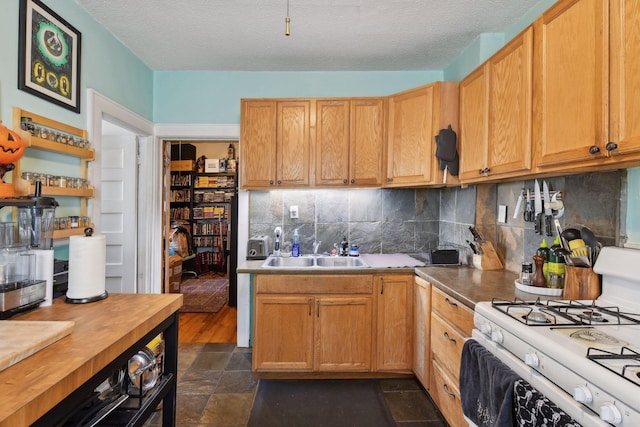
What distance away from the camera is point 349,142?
9.70 feet

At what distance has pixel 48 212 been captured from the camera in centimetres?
159

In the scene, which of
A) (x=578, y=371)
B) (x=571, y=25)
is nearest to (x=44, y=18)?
(x=571, y=25)

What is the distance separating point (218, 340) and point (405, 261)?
202 centimetres

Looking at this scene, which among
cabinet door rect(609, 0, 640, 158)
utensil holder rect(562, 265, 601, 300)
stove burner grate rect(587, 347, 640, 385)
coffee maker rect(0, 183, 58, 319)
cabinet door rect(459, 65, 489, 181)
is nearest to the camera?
stove burner grate rect(587, 347, 640, 385)

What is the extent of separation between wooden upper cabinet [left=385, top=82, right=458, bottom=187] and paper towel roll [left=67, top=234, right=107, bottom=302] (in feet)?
6.97

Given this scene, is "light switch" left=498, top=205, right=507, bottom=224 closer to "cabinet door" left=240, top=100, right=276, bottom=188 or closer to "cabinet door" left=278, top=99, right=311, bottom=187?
"cabinet door" left=278, top=99, right=311, bottom=187

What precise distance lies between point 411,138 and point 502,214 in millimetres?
878

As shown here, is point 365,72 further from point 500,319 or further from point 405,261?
point 500,319

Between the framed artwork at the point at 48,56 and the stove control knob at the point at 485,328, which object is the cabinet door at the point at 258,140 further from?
the stove control knob at the point at 485,328

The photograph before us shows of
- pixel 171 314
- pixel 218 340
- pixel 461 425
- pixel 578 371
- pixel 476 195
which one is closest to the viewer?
pixel 578 371

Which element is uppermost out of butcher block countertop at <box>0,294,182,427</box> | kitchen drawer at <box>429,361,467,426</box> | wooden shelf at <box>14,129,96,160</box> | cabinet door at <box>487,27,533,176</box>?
cabinet door at <box>487,27,533,176</box>

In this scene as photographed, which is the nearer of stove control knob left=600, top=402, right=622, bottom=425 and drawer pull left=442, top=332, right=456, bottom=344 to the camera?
stove control knob left=600, top=402, right=622, bottom=425

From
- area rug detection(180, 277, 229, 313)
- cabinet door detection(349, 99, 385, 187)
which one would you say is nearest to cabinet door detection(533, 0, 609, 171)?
cabinet door detection(349, 99, 385, 187)

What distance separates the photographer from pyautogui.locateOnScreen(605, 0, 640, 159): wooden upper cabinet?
3.83 feet
